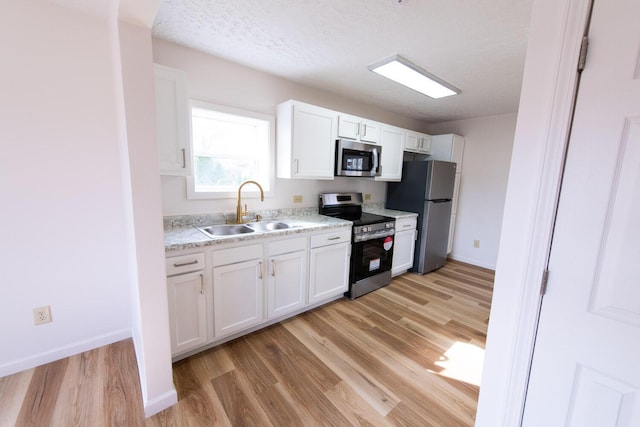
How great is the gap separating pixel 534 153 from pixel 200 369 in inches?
88.4

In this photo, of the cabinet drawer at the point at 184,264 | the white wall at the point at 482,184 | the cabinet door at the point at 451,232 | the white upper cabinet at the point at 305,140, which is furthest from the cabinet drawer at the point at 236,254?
the white wall at the point at 482,184

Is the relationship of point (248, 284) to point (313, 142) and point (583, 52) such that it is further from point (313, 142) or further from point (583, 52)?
point (583, 52)

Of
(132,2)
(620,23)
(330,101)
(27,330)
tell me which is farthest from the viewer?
(330,101)

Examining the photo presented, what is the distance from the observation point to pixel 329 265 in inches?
103

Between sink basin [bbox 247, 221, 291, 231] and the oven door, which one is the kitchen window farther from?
the oven door

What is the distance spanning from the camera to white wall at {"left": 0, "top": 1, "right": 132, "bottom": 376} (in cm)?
159

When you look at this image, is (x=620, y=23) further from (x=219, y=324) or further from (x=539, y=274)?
(x=219, y=324)

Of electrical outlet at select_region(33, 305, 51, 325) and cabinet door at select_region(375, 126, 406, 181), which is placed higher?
cabinet door at select_region(375, 126, 406, 181)

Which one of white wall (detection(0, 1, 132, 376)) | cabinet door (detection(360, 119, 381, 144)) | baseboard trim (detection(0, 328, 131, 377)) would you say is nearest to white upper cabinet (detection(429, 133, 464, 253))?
cabinet door (detection(360, 119, 381, 144))

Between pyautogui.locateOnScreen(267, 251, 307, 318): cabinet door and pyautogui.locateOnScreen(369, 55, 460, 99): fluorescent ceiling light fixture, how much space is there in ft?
6.04

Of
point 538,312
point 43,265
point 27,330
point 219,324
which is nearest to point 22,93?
point 43,265

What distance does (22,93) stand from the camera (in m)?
1.59

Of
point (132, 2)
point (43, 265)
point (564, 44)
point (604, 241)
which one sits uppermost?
point (132, 2)

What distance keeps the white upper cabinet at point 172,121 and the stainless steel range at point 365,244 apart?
164 centimetres
